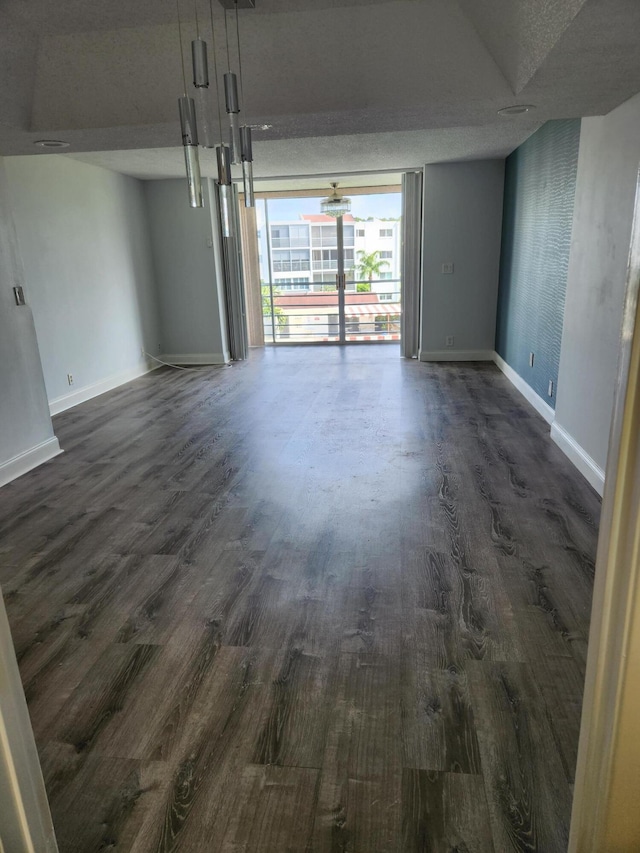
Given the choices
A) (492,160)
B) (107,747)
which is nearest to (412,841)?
(107,747)

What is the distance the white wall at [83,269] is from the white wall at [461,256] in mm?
3499

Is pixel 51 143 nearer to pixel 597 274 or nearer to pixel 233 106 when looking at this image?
pixel 233 106

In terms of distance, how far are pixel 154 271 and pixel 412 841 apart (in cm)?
698

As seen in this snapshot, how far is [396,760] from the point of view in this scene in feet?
4.74

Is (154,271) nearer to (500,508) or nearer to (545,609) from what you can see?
(500,508)

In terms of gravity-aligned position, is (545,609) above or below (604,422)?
below

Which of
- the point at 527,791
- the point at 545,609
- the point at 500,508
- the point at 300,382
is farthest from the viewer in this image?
the point at 300,382

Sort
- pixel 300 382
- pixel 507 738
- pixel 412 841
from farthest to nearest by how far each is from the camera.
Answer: pixel 300 382
pixel 507 738
pixel 412 841

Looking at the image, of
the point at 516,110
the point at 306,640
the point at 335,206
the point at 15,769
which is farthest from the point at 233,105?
the point at 335,206

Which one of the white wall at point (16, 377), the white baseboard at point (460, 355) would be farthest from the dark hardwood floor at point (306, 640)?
the white baseboard at point (460, 355)

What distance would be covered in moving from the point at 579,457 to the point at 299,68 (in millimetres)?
2666

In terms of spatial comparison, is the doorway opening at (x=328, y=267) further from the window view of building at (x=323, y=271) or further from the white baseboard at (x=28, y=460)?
the white baseboard at (x=28, y=460)

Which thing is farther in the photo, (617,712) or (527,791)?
(527,791)

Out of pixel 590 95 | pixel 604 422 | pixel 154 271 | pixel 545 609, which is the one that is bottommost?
pixel 545 609
